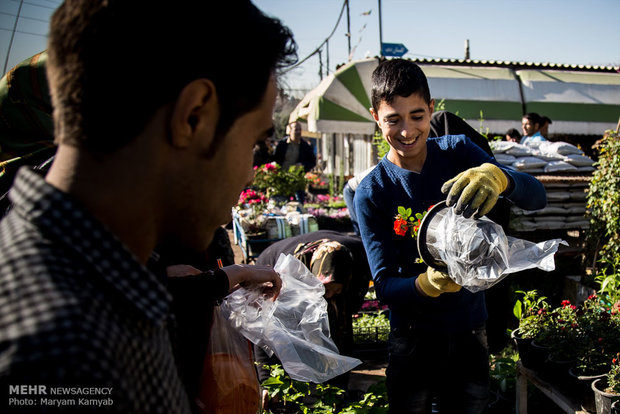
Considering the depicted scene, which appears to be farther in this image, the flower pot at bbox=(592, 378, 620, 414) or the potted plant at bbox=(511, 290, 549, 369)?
the potted plant at bbox=(511, 290, 549, 369)

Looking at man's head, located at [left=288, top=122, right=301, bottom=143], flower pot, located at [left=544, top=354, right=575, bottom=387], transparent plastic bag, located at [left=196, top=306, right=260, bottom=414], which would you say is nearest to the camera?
transparent plastic bag, located at [left=196, top=306, right=260, bottom=414]

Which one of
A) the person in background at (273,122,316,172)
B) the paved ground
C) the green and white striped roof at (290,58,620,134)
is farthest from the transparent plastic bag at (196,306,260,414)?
the green and white striped roof at (290,58,620,134)

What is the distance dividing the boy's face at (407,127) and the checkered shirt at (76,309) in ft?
4.84

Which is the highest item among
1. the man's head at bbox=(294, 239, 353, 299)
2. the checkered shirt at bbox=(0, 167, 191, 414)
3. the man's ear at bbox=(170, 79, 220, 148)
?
the man's ear at bbox=(170, 79, 220, 148)

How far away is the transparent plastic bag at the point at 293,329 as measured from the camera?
1.61m

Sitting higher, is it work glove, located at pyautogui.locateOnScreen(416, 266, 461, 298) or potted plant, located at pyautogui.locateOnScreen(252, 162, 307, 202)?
potted plant, located at pyautogui.locateOnScreen(252, 162, 307, 202)

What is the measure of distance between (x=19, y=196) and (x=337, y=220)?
611 cm

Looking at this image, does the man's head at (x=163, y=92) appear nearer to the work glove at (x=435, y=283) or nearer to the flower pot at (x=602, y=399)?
the work glove at (x=435, y=283)

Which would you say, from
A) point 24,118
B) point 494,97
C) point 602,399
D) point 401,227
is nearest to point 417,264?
point 401,227

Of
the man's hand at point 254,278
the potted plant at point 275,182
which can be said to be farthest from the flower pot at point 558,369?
the potted plant at point 275,182

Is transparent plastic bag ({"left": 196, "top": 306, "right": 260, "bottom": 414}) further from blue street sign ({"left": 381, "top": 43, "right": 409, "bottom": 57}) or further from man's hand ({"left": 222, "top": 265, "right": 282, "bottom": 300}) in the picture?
blue street sign ({"left": 381, "top": 43, "right": 409, "bottom": 57})

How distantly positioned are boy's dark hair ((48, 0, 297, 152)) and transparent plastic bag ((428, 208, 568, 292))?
109cm

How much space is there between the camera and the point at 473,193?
152cm

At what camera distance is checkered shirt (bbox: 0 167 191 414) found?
482 mm
